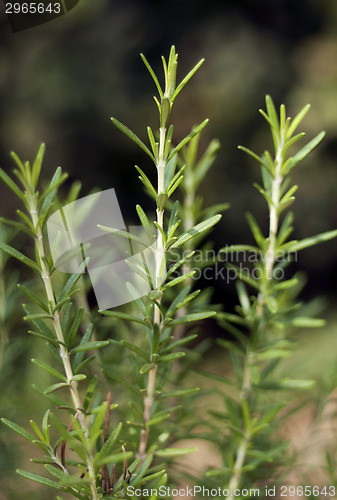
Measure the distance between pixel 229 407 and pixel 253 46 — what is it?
118 centimetres

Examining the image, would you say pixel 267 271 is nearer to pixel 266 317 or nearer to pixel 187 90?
pixel 266 317

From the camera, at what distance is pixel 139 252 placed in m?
0.32

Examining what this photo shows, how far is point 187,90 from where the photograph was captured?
127cm

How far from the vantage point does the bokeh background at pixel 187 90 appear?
1.10 m

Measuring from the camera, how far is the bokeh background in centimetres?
110

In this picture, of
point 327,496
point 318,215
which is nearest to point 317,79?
point 318,215

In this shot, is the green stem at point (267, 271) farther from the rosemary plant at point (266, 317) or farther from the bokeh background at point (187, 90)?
the bokeh background at point (187, 90)
